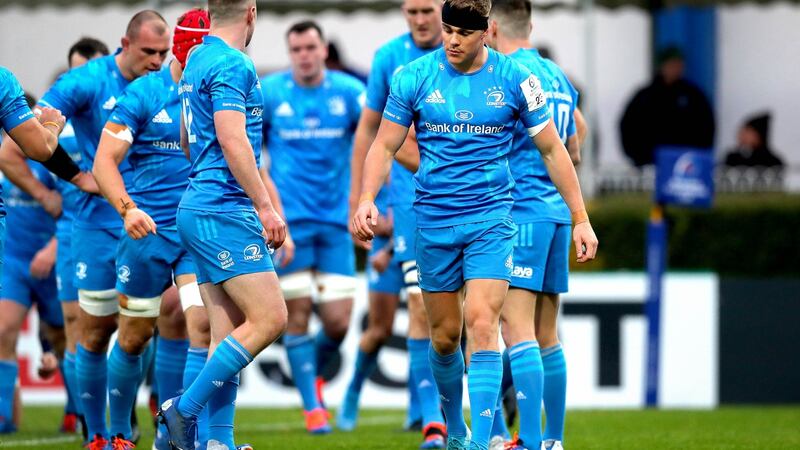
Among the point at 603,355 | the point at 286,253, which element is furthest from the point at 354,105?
the point at 603,355

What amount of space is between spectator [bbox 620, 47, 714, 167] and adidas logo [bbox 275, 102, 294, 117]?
687 centimetres

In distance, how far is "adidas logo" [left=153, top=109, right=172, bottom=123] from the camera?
8.02 metres

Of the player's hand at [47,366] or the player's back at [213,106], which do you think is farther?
the player's hand at [47,366]

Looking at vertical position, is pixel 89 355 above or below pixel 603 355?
above

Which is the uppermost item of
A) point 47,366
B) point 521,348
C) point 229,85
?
point 229,85

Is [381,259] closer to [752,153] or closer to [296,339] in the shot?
[296,339]

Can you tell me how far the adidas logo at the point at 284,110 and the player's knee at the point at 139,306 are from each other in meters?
2.96

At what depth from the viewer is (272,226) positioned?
6.91 m

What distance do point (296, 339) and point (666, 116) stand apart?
7498 mm

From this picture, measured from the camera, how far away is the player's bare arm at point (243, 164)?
6.92 metres

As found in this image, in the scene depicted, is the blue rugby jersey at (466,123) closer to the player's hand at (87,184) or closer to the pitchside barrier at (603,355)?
the player's hand at (87,184)

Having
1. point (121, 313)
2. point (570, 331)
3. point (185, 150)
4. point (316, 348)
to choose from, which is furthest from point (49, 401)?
point (185, 150)

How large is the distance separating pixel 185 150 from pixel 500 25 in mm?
1970

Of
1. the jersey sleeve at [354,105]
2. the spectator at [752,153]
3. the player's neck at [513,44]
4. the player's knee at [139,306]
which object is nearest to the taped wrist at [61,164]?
the player's knee at [139,306]
